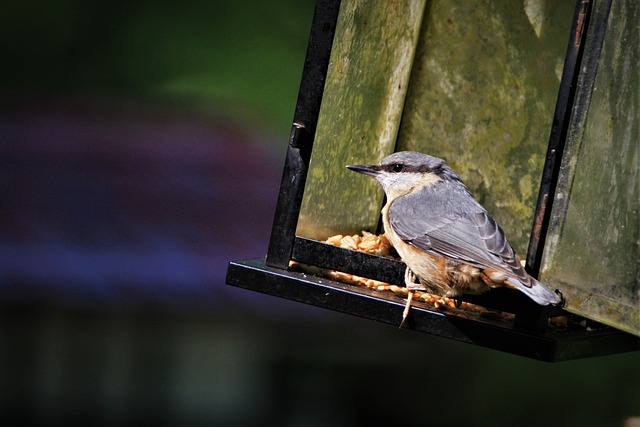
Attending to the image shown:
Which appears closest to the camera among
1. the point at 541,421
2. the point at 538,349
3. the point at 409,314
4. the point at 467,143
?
the point at 538,349

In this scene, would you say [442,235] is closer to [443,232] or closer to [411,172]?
[443,232]

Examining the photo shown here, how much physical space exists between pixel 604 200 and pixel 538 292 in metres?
0.33

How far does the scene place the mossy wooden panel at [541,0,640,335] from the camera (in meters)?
2.16

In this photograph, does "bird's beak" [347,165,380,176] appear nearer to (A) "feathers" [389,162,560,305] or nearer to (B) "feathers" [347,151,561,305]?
(B) "feathers" [347,151,561,305]

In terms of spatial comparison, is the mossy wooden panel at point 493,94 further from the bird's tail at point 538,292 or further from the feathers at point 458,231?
the bird's tail at point 538,292

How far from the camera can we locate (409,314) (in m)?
2.29

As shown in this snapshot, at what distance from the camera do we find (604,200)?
221cm

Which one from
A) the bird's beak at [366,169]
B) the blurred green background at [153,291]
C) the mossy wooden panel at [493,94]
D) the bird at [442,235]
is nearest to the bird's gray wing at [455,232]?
the bird at [442,235]

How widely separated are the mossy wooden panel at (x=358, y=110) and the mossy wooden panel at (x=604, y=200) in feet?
2.34

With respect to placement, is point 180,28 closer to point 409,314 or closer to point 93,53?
point 93,53

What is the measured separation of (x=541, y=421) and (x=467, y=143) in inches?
53.6

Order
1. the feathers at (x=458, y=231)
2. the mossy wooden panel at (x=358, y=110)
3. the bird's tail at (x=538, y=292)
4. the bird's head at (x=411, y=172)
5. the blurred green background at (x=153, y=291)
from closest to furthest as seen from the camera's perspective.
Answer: the bird's tail at (x=538, y=292) → the feathers at (x=458, y=231) → the mossy wooden panel at (x=358, y=110) → the bird's head at (x=411, y=172) → the blurred green background at (x=153, y=291)

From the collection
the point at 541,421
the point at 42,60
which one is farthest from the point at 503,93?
the point at 42,60

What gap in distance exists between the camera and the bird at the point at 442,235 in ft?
7.43
